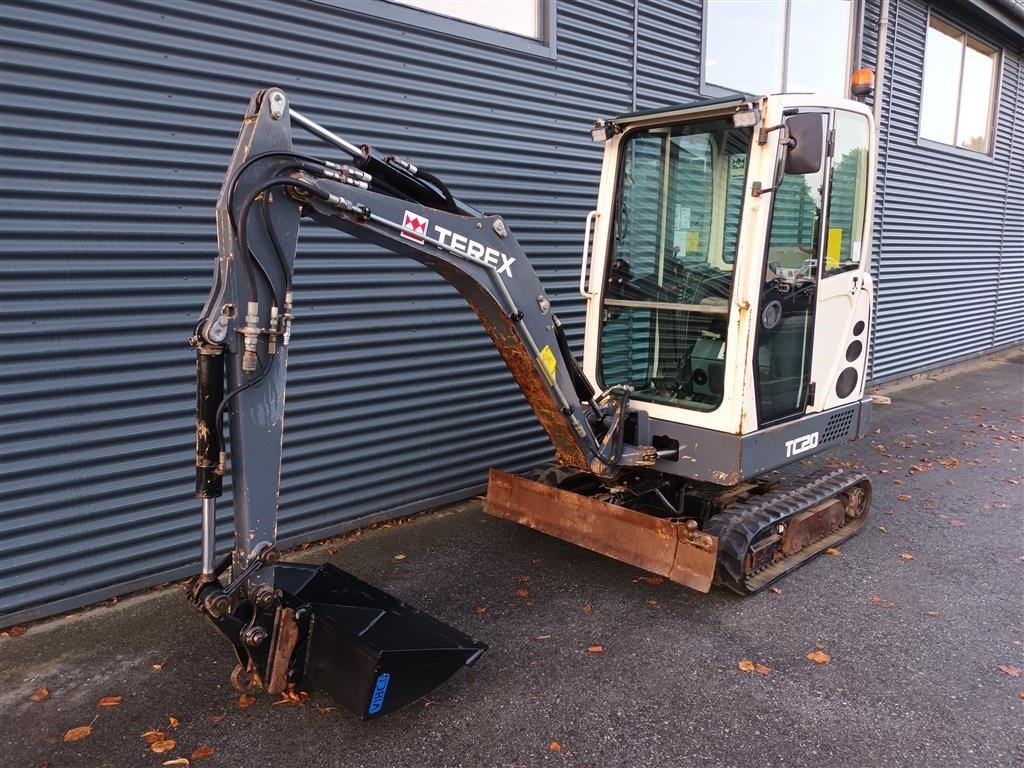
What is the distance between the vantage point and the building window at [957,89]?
11.3 meters

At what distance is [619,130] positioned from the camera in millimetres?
4848

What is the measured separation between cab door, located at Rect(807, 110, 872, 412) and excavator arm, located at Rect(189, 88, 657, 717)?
242 centimetres

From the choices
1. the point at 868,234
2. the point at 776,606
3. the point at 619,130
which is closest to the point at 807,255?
the point at 868,234

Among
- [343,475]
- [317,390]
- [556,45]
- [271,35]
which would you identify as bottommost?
[343,475]

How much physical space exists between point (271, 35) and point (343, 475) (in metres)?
3.00

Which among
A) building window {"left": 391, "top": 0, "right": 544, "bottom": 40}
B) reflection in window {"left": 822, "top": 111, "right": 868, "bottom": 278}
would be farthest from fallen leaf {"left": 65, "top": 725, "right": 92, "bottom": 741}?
building window {"left": 391, "top": 0, "right": 544, "bottom": 40}

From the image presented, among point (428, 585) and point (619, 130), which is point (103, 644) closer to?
point (428, 585)

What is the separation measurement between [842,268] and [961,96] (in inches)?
383

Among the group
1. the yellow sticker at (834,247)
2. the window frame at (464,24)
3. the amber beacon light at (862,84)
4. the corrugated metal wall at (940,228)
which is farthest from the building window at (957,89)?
the yellow sticker at (834,247)

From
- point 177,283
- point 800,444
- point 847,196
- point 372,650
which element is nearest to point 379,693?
point 372,650

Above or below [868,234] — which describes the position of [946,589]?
below

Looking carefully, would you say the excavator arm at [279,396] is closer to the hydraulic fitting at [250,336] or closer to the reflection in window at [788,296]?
the hydraulic fitting at [250,336]

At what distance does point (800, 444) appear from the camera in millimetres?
4922

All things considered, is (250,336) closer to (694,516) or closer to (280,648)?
(280,648)
